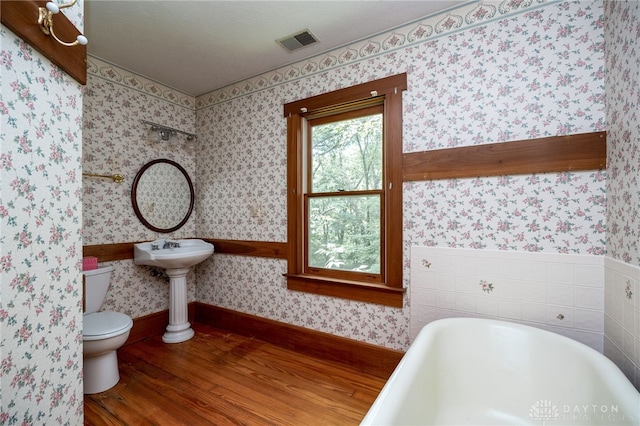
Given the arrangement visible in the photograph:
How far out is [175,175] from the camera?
282 cm

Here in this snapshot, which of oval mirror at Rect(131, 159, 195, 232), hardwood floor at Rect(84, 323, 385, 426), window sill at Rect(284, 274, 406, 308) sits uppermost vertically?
oval mirror at Rect(131, 159, 195, 232)

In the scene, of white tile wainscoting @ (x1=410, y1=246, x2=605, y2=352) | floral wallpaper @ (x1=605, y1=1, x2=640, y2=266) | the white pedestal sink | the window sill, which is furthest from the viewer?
the white pedestal sink

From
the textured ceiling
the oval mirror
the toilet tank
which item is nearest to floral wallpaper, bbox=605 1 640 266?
the textured ceiling

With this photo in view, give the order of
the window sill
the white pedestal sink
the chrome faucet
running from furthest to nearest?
1. the chrome faucet
2. the white pedestal sink
3. the window sill

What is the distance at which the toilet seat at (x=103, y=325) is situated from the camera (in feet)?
5.46

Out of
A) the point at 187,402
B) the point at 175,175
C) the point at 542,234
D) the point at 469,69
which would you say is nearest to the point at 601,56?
the point at 469,69

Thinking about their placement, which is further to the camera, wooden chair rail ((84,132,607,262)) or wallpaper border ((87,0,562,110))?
wallpaper border ((87,0,562,110))

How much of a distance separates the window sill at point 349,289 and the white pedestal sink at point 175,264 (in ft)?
2.91

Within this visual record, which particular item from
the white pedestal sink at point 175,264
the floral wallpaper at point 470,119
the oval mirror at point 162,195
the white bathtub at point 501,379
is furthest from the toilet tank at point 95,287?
the white bathtub at point 501,379

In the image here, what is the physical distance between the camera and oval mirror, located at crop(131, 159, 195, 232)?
2.56 m

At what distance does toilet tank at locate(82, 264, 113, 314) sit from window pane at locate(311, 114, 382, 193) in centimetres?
177

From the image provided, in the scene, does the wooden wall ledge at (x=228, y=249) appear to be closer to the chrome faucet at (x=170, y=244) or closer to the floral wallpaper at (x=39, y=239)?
the chrome faucet at (x=170, y=244)

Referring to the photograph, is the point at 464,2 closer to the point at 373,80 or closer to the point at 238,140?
the point at 373,80

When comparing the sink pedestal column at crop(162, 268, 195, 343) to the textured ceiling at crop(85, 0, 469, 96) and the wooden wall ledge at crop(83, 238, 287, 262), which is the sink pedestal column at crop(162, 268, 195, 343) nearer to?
the wooden wall ledge at crop(83, 238, 287, 262)
